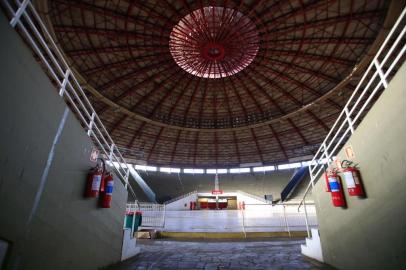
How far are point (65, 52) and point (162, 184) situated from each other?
93.3 feet

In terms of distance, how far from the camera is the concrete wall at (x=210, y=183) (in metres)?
38.8

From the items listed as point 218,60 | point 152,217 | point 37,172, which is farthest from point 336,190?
point 152,217

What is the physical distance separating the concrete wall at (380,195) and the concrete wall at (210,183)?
34777 millimetres

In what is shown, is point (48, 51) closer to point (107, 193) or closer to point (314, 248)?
point (107, 193)

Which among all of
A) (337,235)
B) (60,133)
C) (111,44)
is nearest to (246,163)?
(111,44)

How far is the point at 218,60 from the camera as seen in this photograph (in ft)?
58.5

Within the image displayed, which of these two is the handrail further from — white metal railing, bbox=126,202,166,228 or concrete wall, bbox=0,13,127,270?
white metal railing, bbox=126,202,166,228

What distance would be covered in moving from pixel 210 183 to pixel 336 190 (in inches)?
1422

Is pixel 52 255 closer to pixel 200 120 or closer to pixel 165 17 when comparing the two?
pixel 165 17

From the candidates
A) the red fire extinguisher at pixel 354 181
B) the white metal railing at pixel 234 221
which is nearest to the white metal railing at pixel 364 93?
the red fire extinguisher at pixel 354 181

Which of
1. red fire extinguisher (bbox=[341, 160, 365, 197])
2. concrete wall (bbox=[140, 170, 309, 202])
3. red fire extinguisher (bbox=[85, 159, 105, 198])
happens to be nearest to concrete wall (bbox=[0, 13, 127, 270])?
red fire extinguisher (bbox=[85, 159, 105, 198])

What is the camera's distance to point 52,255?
337cm

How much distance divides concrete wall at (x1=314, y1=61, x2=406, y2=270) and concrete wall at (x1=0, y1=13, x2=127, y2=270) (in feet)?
16.4

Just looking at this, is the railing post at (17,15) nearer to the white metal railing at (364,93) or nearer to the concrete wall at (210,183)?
the white metal railing at (364,93)
